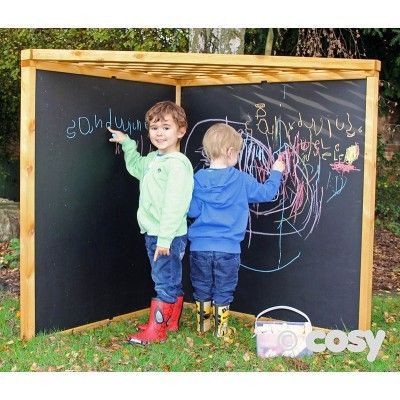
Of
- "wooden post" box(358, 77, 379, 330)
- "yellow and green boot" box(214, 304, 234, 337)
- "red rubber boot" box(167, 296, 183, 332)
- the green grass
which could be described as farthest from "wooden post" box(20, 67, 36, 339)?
"wooden post" box(358, 77, 379, 330)

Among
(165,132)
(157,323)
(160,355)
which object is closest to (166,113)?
(165,132)

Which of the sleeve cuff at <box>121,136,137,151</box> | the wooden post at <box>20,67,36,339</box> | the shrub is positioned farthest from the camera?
the shrub

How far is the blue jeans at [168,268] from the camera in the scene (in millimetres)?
4676

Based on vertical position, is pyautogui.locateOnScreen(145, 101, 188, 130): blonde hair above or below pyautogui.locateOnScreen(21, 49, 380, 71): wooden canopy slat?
below

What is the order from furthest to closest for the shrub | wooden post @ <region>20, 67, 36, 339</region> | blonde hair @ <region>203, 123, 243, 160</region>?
the shrub
blonde hair @ <region>203, 123, 243, 160</region>
wooden post @ <region>20, 67, 36, 339</region>

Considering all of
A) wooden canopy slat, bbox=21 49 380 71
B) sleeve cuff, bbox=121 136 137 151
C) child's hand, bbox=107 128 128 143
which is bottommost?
sleeve cuff, bbox=121 136 137 151

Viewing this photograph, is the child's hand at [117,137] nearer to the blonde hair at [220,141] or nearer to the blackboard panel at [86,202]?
the blackboard panel at [86,202]

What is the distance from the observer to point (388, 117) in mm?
11117

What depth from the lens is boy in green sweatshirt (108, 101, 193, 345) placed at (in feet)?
14.7

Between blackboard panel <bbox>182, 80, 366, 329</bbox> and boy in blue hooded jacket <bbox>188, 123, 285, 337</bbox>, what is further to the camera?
blackboard panel <bbox>182, 80, 366, 329</bbox>

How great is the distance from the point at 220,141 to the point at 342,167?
92cm

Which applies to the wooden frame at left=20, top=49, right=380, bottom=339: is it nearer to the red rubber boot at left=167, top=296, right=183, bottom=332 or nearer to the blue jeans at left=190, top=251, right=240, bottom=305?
the red rubber boot at left=167, top=296, right=183, bottom=332

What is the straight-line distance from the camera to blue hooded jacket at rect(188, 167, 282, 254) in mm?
4613

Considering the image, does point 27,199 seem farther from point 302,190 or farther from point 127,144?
point 302,190
